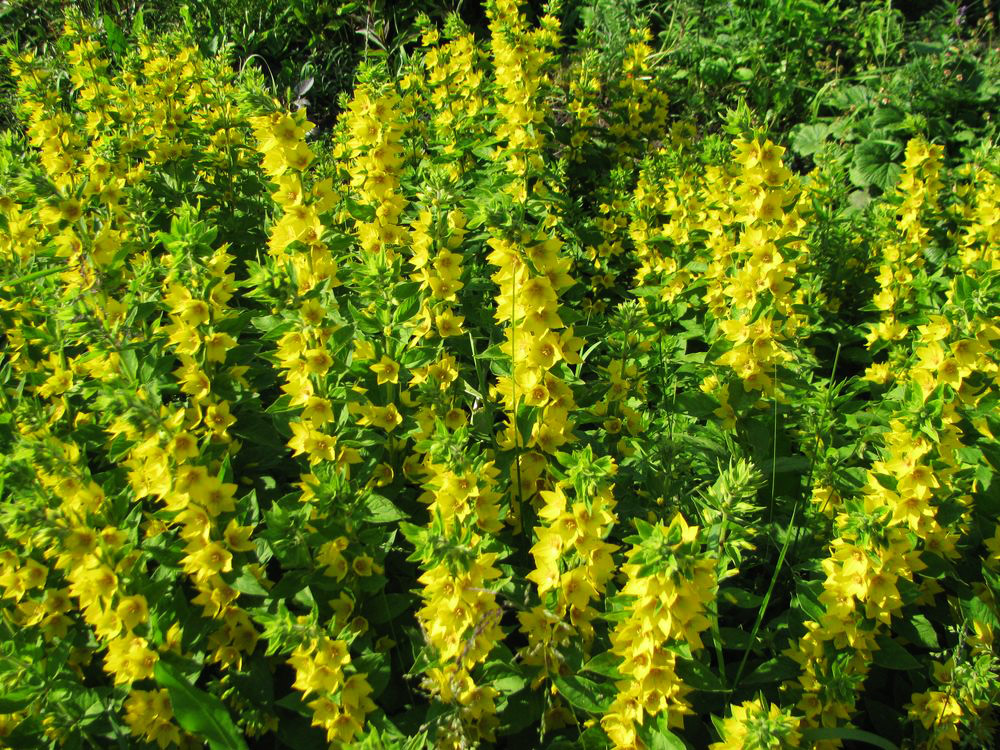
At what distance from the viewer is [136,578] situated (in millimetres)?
2039

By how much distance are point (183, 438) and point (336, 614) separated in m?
0.68

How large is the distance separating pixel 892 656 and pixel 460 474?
1556 mm

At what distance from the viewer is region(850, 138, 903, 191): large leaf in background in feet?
19.4

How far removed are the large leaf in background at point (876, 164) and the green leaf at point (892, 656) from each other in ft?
15.1

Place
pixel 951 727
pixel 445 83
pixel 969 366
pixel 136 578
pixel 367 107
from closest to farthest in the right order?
1. pixel 136 578
2. pixel 951 727
3. pixel 969 366
4. pixel 367 107
5. pixel 445 83

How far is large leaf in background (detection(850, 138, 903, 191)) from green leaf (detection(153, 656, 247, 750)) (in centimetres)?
594

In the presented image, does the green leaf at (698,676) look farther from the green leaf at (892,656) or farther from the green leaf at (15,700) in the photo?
the green leaf at (15,700)

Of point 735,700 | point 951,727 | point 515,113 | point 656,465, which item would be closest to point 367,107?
point 515,113

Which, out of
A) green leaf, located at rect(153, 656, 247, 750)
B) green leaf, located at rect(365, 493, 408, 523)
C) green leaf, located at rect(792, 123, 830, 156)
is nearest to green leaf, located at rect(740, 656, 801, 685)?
green leaf, located at rect(365, 493, 408, 523)

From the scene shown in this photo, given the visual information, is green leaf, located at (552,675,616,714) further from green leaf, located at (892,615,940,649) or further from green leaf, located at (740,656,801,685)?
green leaf, located at (892,615,940,649)

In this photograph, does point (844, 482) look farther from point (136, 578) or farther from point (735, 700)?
point (136, 578)

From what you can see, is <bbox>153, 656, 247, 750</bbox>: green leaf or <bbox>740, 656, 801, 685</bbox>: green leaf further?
<bbox>740, 656, 801, 685</bbox>: green leaf

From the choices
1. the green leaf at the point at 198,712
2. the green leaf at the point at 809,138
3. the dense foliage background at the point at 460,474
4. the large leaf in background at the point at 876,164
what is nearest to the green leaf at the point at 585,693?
the dense foliage background at the point at 460,474

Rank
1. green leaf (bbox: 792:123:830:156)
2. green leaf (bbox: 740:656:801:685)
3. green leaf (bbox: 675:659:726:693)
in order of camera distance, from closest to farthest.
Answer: green leaf (bbox: 675:659:726:693) → green leaf (bbox: 740:656:801:685) → green leaf (bbox: 792:123:830:156)
